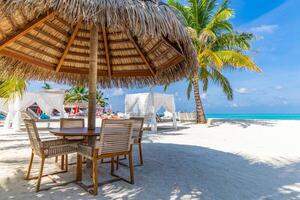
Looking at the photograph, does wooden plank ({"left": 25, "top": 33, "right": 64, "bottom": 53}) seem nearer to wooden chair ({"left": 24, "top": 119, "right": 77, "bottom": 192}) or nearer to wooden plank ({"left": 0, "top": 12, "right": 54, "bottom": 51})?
wooden plank ({"left": 0, "top": 12, "right": 54, "bottom": 51})

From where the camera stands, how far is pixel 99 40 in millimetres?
4719

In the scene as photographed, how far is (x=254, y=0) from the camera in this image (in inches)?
758

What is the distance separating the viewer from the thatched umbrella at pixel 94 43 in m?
2.64

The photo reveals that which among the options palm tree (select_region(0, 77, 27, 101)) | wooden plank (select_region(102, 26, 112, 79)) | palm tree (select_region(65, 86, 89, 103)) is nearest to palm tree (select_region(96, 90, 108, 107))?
palm tree (select_region(65, 86, 89, 103))

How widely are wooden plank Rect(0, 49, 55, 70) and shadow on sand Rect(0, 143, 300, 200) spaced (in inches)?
81.6

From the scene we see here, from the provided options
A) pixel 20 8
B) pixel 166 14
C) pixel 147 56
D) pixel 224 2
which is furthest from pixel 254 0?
pixel 20 8

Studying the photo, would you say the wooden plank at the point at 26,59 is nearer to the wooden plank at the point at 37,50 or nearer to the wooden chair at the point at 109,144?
the wooden plank at the point at 37,50

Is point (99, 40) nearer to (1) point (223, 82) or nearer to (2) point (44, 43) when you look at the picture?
(2) point (44, 43)

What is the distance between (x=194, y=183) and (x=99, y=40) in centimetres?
346

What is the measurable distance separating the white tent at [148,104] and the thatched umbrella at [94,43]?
501 centimetres

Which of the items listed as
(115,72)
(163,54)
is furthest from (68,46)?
(163,54)

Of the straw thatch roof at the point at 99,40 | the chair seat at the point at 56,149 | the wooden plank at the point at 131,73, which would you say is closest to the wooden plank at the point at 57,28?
the straw thatch roof at the point at 99,40

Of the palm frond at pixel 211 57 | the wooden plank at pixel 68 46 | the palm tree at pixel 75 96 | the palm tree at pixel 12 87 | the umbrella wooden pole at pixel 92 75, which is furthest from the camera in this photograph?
the palm tree at pixel 75 96

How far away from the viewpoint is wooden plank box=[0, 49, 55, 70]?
12.7 feet
